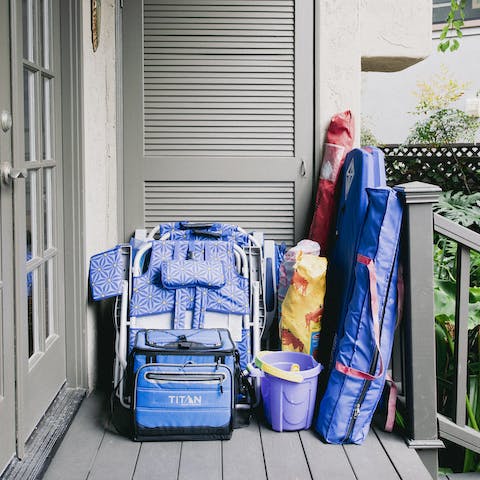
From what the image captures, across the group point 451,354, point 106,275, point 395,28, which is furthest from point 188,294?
point 395,28

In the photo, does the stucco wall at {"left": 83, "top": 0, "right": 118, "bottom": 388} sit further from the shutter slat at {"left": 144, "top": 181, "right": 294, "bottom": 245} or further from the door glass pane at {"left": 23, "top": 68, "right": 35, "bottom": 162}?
the door glass pane at {"left": 23, "top": 68, "right": 35, "bottom": 162}

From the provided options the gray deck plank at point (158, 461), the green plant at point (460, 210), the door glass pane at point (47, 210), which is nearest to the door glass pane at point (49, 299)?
the door glass pane at point (47, 210)

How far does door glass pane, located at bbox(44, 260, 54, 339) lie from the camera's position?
112 inches

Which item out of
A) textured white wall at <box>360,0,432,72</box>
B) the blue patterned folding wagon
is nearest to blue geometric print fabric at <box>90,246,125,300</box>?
the blue patterned folding wagon

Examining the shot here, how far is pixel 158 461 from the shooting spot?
Answer: 8.36 ft

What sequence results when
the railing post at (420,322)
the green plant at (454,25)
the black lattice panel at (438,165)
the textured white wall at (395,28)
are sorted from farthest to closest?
1. the black lattice panel at (438,165)
2. the textured white wall at (395,28)
3. the green plant at (454,25)
4. the railing post at (420,322)

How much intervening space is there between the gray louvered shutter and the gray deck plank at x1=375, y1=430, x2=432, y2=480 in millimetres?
1285

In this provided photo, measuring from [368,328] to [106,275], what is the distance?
119 cm

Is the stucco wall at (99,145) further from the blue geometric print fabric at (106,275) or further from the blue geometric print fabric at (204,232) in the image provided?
the blue geometric print fabric at (204,232)

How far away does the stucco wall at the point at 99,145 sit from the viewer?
312 centimetres

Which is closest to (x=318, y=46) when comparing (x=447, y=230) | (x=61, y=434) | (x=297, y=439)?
(x=447, y=230)

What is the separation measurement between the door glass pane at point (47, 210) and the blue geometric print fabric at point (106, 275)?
333mm

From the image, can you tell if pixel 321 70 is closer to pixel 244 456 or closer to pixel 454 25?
pixel 454 25

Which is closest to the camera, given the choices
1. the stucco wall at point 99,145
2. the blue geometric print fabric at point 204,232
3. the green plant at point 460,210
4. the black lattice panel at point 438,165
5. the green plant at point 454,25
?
the stucco wall at point 99,145
